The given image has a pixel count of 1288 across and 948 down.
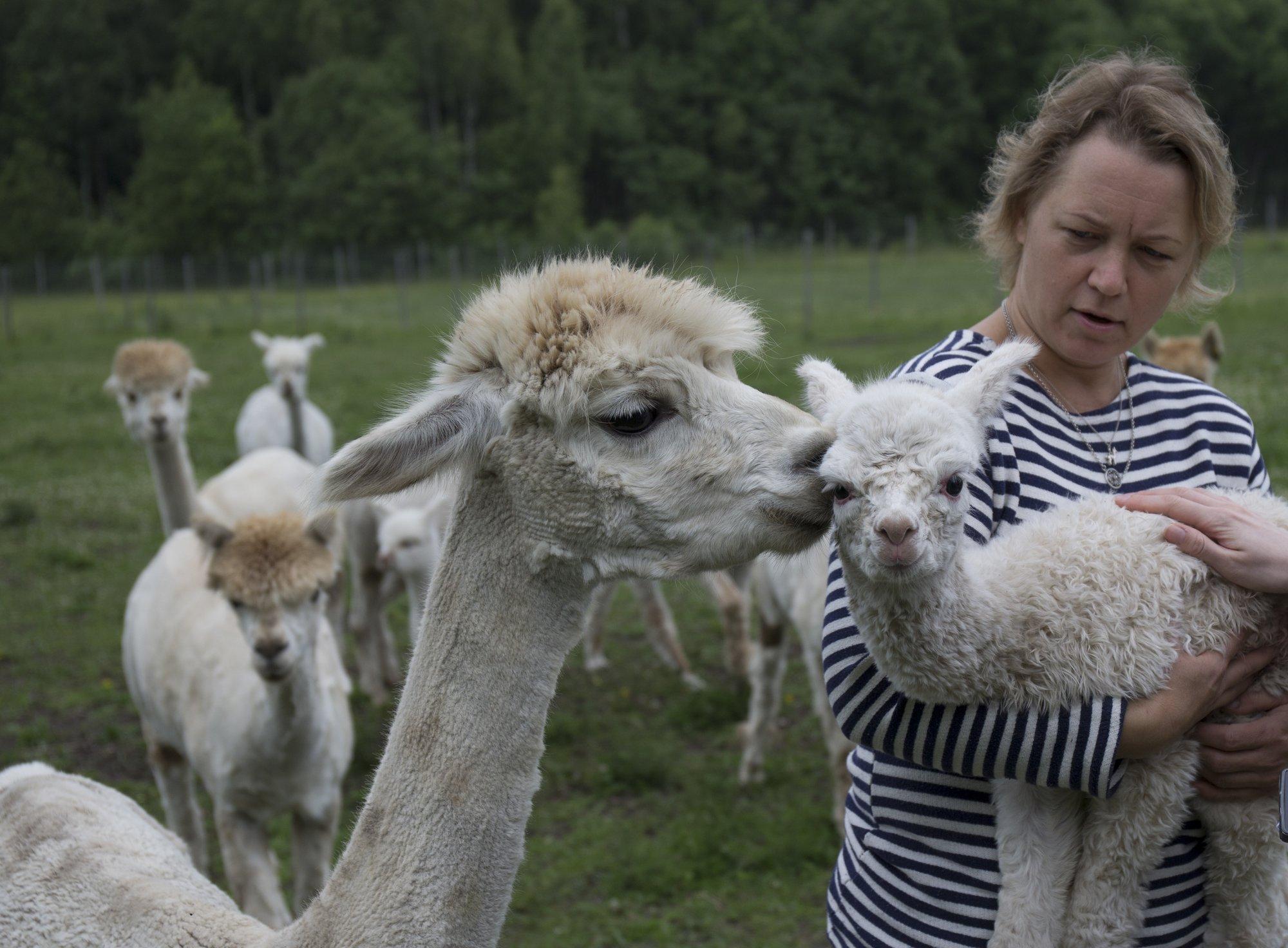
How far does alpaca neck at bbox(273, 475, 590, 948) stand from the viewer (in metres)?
1.72

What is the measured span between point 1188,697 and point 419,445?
1281 mm

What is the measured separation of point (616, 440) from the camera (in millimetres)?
1766

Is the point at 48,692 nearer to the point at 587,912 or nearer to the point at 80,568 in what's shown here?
the point at 80,568

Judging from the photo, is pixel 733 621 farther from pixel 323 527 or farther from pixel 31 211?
pixel 31 211

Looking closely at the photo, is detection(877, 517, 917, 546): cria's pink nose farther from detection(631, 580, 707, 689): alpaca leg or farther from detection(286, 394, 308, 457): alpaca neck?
detection(286, 394, 308, 457): alpaca neck

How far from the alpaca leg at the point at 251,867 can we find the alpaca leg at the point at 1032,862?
8.69 feet

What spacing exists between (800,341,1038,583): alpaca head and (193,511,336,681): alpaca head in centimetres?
248

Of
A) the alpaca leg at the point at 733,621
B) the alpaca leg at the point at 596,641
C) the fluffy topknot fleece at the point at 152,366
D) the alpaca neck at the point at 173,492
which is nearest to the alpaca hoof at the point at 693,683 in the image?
the alpaca leg at the point at 733,621

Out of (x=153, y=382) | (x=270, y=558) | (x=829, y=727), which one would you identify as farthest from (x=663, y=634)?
(x=153, y=382)

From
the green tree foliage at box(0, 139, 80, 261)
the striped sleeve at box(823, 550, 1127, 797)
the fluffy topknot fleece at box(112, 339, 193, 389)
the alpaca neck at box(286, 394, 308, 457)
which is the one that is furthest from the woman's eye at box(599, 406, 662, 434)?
the green tree foliage at box(0, 139, 80, 261)

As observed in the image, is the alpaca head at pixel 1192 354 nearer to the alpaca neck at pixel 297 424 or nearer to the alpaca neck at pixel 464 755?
the alpaca neck at pixel 464 755

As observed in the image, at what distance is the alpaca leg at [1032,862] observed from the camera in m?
1.79

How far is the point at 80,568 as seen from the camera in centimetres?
853

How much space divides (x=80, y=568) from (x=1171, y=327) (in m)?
13.0
